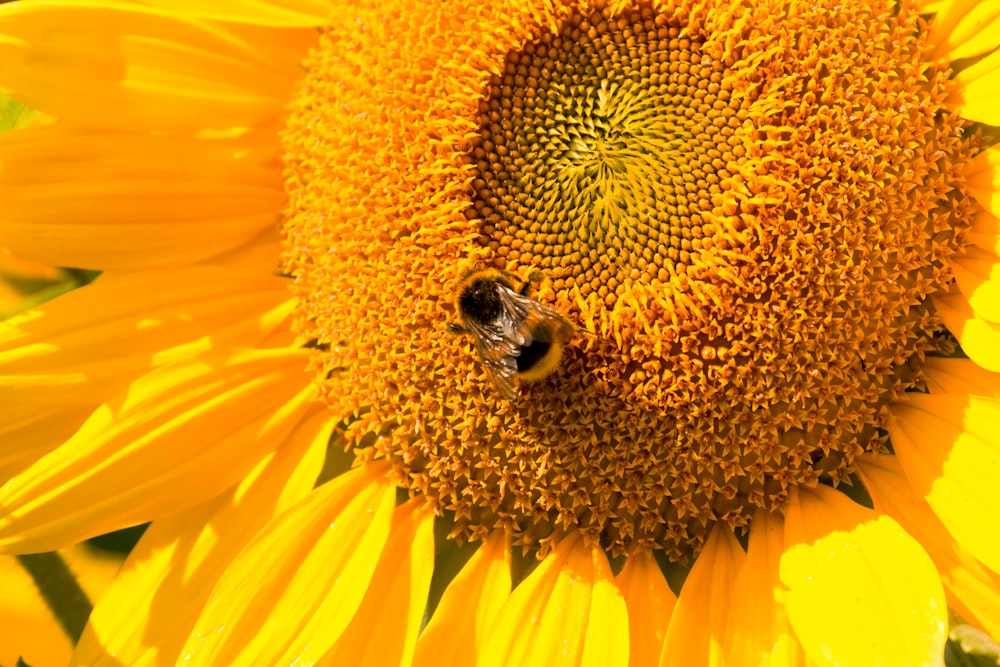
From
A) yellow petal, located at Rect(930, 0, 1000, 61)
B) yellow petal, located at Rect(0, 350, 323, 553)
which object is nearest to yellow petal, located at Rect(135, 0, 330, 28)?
yellow petal, located at Rect(0, 350, 323, 553)

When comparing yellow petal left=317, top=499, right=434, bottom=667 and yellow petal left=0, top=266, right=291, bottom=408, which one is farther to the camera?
yellow petal left=0, top=266, right=291, bottom=408

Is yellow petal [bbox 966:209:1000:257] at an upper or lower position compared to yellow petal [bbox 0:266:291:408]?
upper

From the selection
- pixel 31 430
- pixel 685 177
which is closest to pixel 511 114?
pixel 685 177

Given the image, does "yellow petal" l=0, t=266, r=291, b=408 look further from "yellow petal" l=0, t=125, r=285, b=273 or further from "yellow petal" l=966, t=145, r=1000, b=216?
"yellow petal" l=966, t=145, r=1000, b=216

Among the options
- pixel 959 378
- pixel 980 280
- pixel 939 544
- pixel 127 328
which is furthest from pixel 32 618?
pixel 980 280

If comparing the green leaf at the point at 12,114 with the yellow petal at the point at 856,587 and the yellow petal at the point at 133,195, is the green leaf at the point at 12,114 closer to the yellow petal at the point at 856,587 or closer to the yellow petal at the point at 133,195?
the yellow petal at the point at 133,195

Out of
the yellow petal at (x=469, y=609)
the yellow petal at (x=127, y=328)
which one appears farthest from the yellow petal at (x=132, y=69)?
the yellow petal at (x=469, y=609)

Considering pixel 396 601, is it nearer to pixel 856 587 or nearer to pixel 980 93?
pixel 856 587
